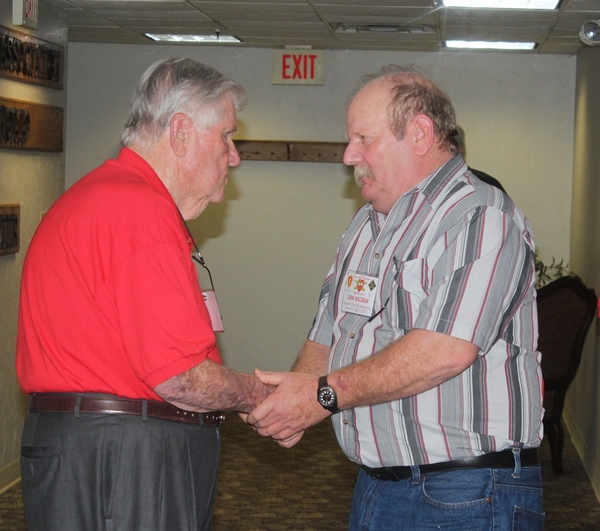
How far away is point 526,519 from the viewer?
1941mm

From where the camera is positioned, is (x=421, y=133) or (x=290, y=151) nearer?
(x=421, y=133)

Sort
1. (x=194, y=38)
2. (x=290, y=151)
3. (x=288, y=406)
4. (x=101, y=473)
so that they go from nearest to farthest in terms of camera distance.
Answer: (x=101, y=473) < (x=288, y=406) < (x=194, y=38) < (x=290, y=151)

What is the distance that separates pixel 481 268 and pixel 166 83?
85 centimetres

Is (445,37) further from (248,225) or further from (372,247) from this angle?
(372,247)

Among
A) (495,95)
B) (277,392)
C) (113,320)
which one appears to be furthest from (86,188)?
(495,95)

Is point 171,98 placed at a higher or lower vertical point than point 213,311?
higher

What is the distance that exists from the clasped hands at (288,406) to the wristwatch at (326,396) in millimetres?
68

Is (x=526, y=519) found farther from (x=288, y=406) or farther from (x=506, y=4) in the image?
(x=506, y=4)

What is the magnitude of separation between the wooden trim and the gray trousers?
5700 millimetres

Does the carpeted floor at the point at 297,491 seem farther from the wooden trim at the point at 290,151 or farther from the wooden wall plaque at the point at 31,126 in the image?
the wooden trim at the point at 290,151

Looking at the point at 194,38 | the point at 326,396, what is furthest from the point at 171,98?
the point at 194,38

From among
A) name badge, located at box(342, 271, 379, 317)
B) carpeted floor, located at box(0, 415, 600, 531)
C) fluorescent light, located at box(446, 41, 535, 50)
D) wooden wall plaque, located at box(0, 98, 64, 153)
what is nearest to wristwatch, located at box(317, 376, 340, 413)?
name badge, located at box(342, 271, 379, 317)

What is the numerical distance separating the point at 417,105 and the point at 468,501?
917mm

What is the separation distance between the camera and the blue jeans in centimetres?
190
